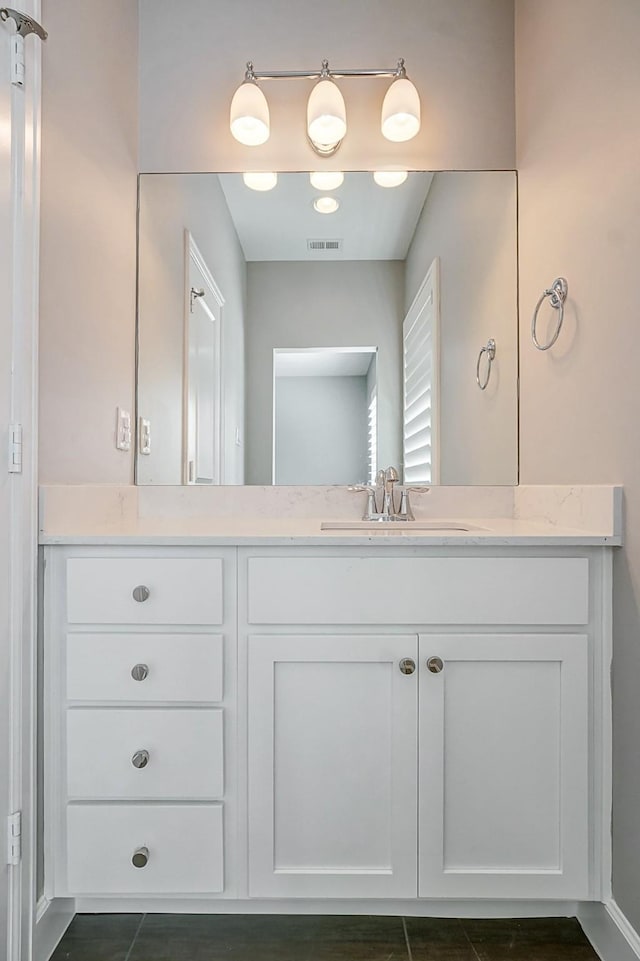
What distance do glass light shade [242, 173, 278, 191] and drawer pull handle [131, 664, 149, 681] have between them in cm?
145

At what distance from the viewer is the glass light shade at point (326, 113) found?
1754 mm

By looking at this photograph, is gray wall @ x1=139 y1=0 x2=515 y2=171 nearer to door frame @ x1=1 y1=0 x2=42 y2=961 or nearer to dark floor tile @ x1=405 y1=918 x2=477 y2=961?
door frame @ x1=1 y1=0 x2=42 y2=961

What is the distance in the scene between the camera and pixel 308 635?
4.13 feet

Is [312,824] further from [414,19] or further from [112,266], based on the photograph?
[414,19]

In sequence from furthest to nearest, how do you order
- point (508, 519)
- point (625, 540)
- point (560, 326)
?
1. point (508, 519)
2. point (560, 326)
3. point (625, 540)

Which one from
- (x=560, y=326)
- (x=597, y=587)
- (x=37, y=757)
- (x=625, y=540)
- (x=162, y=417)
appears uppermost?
(x=560, y=326)

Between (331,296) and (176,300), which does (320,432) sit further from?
(176,300)

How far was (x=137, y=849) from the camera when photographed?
124 cm

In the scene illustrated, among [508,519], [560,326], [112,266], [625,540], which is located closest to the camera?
[625,540]

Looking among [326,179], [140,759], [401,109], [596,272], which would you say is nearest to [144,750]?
[140,759]

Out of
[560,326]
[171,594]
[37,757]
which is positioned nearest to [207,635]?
[171,594]

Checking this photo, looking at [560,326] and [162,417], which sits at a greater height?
[560,326]

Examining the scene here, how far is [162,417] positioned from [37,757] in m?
1.01

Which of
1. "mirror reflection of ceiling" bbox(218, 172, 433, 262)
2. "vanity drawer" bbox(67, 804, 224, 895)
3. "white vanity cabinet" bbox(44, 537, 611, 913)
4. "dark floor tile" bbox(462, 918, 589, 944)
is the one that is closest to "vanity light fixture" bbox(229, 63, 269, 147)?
"mirror reflection of ceiling" bbox(218, 172, 433, 262)
